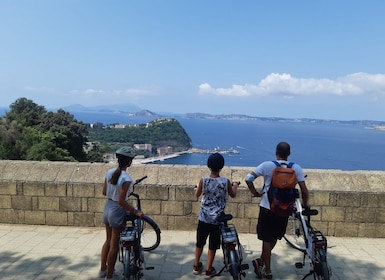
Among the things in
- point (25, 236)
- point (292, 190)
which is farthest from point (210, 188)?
point (25, 236)

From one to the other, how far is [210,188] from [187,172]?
7.19ft

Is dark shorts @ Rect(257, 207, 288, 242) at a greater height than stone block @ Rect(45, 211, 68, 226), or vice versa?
dark shorts @ Rect(257, 207, 288, 242)

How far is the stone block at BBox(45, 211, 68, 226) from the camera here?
6.09m

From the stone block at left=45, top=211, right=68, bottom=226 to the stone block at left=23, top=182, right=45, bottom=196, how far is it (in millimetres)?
363

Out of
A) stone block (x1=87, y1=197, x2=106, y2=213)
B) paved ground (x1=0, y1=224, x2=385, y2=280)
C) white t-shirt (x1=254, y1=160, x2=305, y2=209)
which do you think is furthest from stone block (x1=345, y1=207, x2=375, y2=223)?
stone block (x1=87, y1=197, x2=106, y2=213)

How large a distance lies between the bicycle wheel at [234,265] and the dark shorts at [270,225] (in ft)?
1.65

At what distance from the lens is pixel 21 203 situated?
20.1ft

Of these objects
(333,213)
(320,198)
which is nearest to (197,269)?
(320,198)

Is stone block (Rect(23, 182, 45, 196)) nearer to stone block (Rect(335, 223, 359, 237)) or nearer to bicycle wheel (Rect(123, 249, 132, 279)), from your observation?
bicycle wheel (Rect(123, 249, 132, 279))

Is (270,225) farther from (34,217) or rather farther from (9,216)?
(9,216)

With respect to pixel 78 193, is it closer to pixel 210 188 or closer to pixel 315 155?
pixel 210 188

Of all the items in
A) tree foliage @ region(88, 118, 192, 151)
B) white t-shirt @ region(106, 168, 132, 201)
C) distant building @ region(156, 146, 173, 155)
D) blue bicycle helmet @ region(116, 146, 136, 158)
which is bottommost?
distant building @ region(156, 146, 173, 155)

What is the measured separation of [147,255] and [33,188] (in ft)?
8.02

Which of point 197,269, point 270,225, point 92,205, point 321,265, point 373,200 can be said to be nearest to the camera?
point 321,265
